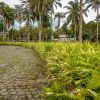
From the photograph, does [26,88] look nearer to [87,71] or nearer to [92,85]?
[87,71]

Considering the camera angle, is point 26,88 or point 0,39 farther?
point 0,39

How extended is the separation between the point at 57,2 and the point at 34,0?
7.73 meters

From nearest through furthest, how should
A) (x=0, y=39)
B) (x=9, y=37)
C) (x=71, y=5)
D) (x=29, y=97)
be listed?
1. (x=29, y=97)
2. (x=71, y=5)
3. (x=0, y=39)
4. (x=9, y=37)

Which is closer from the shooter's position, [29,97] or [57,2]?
[29,97]

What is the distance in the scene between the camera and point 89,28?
240ft

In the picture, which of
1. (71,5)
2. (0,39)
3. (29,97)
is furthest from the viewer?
(0,39)

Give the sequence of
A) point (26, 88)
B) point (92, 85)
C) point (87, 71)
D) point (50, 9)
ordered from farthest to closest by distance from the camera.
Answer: point (50, 9) < point (26, 88) < point (87, 71) < point (92, 85)

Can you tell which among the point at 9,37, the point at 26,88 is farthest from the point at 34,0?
the point at 26,88

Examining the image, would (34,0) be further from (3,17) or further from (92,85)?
(92,85)

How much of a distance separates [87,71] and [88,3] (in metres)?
58.8

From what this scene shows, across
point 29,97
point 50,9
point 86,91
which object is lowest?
point 29,97

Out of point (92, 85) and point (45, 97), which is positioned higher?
point (92, 85)

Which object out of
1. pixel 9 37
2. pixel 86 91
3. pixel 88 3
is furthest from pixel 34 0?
pixel 86 91

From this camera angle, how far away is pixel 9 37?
3794 inches
